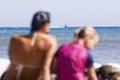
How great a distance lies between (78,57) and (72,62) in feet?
0.27

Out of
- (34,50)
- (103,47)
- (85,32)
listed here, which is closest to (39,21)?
(34,50)

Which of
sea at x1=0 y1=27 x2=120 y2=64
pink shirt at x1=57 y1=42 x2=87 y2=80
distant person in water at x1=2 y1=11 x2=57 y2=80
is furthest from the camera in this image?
sea at x1=0 y1=27 x2=120 y2=64

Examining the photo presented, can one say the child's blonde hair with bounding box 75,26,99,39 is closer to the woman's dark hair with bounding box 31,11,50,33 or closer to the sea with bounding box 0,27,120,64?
the woman's dark hair with bounding box 31,11,50,33

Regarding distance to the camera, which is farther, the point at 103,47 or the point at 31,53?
the point at 103,47

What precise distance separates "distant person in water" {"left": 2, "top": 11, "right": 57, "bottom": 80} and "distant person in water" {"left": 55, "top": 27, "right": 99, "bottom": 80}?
17 centimetres

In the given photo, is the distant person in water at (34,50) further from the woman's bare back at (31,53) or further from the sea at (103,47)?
the sea at (103,47)

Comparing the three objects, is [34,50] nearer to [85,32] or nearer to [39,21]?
[39,21]

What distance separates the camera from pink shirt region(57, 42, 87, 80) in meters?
4.47

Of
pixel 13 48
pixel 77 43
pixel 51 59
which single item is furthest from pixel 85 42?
pixel 13 48

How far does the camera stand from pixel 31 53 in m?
4.39

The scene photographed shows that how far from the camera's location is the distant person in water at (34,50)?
14.3 feet

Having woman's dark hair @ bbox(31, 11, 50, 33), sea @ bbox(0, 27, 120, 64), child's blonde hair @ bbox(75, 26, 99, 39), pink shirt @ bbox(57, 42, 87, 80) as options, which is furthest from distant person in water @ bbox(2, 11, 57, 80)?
sea @ bbox(0, 27, 120, 64)

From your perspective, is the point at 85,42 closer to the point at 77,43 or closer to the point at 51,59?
the point at 77,43

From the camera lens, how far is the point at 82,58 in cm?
445
